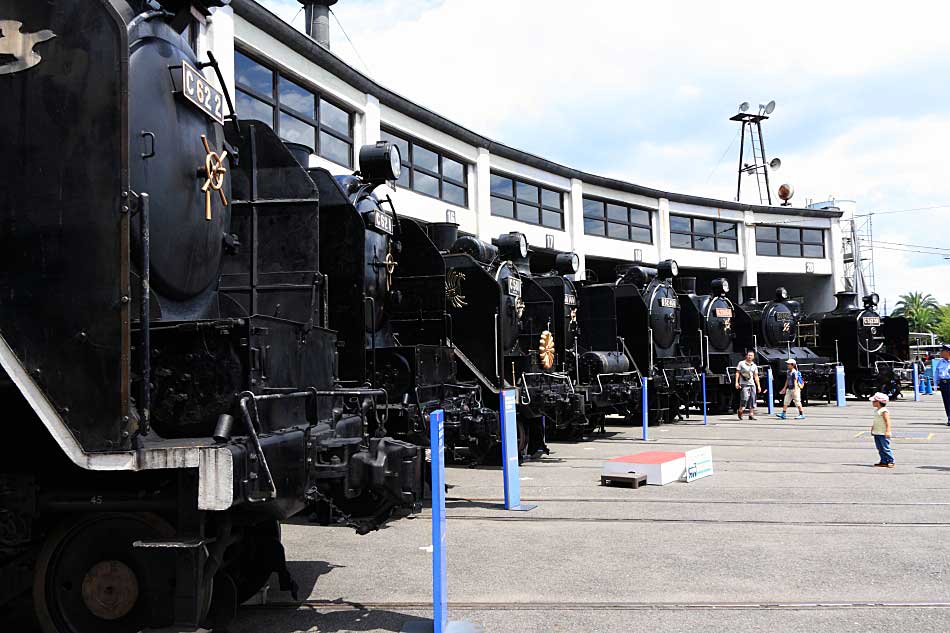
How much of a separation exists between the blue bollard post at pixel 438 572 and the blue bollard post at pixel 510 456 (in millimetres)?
3322

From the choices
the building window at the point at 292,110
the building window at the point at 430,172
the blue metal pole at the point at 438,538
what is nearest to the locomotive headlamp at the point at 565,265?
the building window at the point at 430,172

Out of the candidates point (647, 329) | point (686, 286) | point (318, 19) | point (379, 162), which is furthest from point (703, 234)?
point (379, 162)

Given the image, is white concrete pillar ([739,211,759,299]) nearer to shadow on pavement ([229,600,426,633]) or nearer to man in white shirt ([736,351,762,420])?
man in white shirt ([736,351,762,420])

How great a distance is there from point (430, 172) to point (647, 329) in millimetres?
6927

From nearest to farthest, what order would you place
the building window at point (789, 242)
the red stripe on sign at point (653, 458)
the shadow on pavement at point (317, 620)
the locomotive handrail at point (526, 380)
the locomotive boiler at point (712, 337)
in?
the shadow on pavement at point (317, 620) → the red stripe on sign at point (653, 458) → the locomotive handrail at point (526, 380) → the locomotive boiler at point (712, 337) → the building window at point (789, 242)

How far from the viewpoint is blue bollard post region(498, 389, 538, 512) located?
8266 millimetres

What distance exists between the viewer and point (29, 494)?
3.69 meters

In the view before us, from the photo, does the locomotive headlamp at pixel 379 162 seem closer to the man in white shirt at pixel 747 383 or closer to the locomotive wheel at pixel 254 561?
the locomotive wheel at pixel 254 561

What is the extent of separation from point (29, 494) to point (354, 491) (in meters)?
1.65

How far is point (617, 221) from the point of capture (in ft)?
96.6

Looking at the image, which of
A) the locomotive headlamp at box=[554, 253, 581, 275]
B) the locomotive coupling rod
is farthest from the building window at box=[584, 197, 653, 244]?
the locomotive coupling rod

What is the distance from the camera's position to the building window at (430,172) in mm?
19812

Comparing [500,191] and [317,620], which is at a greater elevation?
[500,191]

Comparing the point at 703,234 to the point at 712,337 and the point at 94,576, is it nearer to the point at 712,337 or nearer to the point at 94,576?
the point at 712,337
